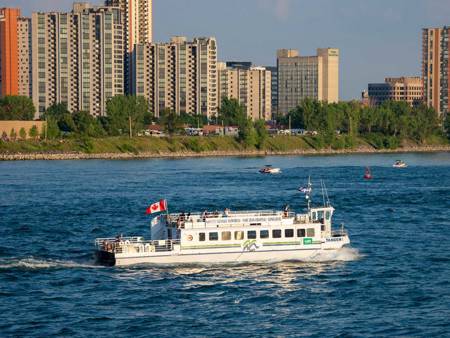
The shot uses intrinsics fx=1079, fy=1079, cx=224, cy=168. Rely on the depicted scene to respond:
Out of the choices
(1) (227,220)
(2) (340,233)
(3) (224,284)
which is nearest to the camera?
(3) (224,284)

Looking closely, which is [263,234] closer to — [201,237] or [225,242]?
[225,242]

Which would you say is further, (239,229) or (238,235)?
(238,235)

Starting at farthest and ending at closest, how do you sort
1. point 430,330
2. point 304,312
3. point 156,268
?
1. point 156,268
2. point 304,312
3. point 430,330

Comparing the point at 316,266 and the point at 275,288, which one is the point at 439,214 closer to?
the point at 316,266

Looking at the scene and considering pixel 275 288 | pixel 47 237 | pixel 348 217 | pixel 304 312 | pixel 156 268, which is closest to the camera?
pixel 304 312

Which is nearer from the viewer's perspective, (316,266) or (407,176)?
(316,266)

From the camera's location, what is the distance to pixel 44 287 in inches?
2318

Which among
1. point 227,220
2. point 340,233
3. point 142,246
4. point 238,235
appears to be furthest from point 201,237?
point 340,233

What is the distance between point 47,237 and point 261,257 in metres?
22.2

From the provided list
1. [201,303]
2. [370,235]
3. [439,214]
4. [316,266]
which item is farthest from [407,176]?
[201,303]

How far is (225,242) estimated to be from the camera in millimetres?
64062

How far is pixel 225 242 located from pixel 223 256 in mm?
837

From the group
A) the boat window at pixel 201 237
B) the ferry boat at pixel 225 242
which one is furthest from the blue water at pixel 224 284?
the boat window at pixel 201 237

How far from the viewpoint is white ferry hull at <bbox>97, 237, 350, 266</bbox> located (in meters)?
63.1
